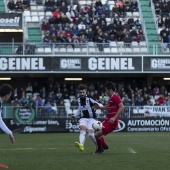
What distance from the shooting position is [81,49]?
40.2 m

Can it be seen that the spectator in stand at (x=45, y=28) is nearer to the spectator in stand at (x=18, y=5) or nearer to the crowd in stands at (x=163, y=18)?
the spectator in stand at (x=18, y=5)

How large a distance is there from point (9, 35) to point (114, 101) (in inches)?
979

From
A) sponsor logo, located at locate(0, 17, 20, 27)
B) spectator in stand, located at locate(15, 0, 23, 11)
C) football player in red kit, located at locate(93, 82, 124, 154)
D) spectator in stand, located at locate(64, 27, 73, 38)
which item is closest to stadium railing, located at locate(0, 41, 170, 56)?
spectator in stand, located at locate(64, 27, 73, 38)

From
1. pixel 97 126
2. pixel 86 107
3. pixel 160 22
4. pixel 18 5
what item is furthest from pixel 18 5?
pixel 97 126

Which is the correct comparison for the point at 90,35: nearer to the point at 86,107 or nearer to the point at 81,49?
the point at 81,49

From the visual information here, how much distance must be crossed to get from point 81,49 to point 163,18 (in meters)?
6.80

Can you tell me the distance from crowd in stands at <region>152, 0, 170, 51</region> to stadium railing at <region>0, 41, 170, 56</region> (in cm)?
91

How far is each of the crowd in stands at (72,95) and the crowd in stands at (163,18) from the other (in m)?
3.08

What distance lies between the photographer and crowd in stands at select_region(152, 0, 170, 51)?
4134 cm

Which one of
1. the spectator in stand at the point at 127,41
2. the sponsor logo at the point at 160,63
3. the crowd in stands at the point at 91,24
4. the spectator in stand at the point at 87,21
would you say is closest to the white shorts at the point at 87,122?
the crowd in stands at the point at 91,24

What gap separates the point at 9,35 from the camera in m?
41.8

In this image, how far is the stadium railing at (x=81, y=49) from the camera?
1561 inches

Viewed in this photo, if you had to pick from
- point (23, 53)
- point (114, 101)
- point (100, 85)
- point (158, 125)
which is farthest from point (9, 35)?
point (114, 101)

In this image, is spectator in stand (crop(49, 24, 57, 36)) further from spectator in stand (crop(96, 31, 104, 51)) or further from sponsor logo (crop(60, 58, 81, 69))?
spectator in stand (crop(96, 31, 104, 51))
